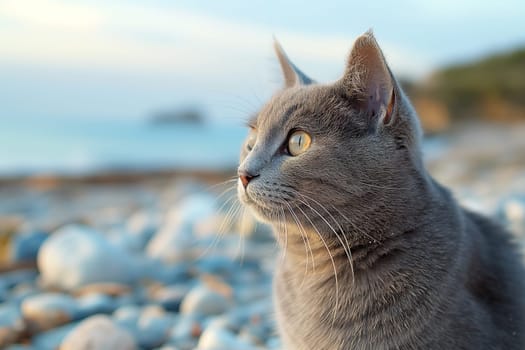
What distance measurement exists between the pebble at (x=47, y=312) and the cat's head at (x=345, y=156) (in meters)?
1.34

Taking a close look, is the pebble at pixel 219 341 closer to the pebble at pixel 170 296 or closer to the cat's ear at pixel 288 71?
the pebble at pixel 170 296

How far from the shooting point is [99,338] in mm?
→ 2404

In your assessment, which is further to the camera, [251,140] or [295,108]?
[251,140]

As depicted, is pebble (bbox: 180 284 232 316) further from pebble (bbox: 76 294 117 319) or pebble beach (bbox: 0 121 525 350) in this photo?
pebble (bbox: 76 294 117 319)

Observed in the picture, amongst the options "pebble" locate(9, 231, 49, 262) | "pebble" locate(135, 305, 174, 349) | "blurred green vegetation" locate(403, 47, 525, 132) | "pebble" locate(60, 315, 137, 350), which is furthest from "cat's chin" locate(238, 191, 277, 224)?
"blurred green vegetation" locate(403, 47, 525, 132)

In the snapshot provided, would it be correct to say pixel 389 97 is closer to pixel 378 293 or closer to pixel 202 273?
pixel 378 293

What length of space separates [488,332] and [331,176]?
668mm

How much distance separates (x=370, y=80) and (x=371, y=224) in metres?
0.44

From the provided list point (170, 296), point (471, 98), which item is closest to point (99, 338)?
point (170, 296)

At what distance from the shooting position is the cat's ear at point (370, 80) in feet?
6.05

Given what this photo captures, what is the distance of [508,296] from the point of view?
80.3 inches

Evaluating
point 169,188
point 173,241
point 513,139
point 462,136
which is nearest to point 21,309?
point 173,241

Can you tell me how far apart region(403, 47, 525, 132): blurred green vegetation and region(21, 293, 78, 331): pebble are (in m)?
12.4

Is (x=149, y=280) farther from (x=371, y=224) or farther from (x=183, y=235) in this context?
(x=371, y=224)
